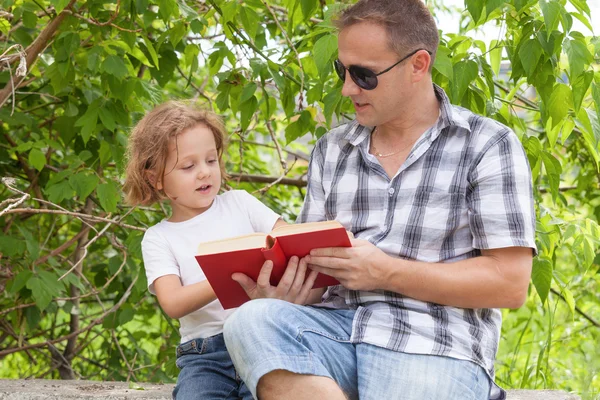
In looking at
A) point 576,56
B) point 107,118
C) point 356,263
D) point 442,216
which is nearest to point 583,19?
point 576,56

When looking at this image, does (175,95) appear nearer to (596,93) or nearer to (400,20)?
(400,20)

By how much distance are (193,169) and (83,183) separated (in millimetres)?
715

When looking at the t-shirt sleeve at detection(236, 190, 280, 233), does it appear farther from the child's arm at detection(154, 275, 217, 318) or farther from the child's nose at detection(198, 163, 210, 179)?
the child's arm at detection(154, 275, 217, 318)

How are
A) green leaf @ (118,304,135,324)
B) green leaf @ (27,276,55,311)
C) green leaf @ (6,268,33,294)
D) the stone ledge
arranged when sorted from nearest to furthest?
the stone ledge
green leaf @ (27,276,55,311)
green leaf @ (6,268,33,294)
green leaf @ (118,304,135,324)

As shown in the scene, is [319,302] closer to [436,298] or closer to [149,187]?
[436,298]

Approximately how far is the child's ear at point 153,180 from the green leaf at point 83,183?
492mm

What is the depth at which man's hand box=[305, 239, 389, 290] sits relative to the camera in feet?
7.17

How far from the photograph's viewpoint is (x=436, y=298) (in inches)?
87.9

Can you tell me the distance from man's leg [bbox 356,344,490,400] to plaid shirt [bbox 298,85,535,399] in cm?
2

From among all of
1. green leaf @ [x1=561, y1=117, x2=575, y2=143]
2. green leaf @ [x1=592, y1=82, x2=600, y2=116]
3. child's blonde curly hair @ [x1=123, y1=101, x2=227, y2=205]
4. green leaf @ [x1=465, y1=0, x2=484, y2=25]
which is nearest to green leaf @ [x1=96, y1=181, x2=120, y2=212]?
child's blonde curly hair @ [x1=123, y1=101, x2=227, y2=205]

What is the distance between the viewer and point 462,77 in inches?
Result: 103

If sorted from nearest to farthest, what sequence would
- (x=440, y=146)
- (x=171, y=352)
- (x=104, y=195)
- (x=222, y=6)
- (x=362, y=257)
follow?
(x=362, y=257) → (x=440, y=146) → (x=222, y=6) → (x=104, y=195) → (x=171, y=352)

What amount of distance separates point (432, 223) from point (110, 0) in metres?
1.61

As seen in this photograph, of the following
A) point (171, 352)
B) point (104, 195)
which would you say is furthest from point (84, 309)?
point (104, 195)
